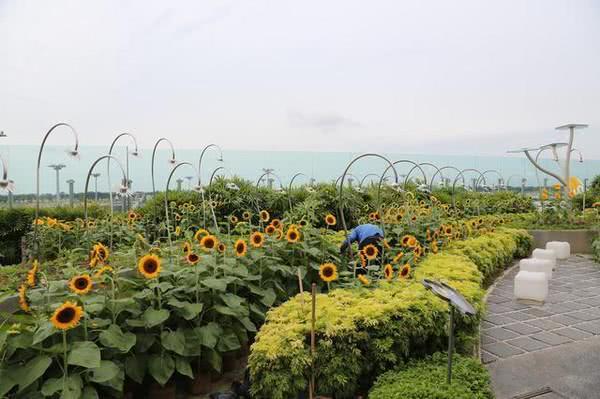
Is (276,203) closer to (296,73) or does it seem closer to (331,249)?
(296,73)

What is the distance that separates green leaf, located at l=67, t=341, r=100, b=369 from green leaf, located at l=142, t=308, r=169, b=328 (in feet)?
1.11

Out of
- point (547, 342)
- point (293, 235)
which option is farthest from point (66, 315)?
point (547, 342)

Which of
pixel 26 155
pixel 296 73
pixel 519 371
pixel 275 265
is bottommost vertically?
pixel 519 371

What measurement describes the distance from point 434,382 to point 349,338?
1.52 feet

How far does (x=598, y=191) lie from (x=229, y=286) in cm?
1256

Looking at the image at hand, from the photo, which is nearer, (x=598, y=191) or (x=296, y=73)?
(x=296, y=73)

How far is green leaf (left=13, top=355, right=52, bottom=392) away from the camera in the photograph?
202cm

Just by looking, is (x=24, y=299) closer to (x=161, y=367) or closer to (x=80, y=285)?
(x=80, y=285)

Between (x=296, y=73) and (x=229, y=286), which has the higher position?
(x=296, y=73)

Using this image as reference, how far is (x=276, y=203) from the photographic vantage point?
834 cm

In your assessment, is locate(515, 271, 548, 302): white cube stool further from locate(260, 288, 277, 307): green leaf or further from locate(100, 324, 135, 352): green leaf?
locate(100, 324, 135, 352): green leaf

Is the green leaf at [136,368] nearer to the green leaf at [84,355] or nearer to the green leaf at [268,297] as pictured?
the green leaf at [84,355]

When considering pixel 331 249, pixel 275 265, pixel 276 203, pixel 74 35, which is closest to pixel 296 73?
pixel 276 203

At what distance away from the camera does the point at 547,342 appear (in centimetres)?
347
